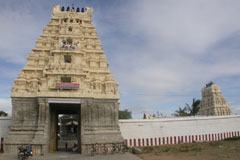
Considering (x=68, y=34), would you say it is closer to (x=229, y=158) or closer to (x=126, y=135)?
(x=126, y=135)

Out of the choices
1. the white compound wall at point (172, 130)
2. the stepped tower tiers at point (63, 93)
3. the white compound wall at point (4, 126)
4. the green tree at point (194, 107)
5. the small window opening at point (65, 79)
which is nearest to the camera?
the stepped tower tiers at point (63, 93)

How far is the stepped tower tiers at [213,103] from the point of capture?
59.9 metres

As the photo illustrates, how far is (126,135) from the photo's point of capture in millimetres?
26141

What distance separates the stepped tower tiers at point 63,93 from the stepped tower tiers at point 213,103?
4760 centimetres

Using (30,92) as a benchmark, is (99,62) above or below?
above

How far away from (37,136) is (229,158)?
58.4 feet

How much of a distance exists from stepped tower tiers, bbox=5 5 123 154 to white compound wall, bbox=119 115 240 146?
5.11 meters

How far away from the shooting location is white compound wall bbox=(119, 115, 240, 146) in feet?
86.7

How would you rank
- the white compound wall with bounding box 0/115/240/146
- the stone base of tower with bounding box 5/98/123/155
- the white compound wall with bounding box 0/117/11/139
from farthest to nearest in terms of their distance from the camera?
the white compound wall with bounding box 0/115/240/146 → the white compound wall with bounding box 0/117/11/139 → the stone base of tower with bounding box 5/98/123/155

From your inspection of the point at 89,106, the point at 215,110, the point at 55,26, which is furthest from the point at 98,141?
the point at 215,110

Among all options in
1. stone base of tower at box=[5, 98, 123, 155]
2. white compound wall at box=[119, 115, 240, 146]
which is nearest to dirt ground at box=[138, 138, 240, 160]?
stone base of tower at box=[5, 98, 123, 155]

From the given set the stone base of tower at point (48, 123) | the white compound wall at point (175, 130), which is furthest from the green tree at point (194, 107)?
the stone base of tower at point (48, 123)

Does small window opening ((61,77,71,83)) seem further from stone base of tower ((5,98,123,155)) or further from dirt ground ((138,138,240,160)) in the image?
dirt ground ((138,138,240,160))

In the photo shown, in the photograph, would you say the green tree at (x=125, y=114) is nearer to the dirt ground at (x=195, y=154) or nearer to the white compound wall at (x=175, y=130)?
the white compound wall at (x=175, y=130)
